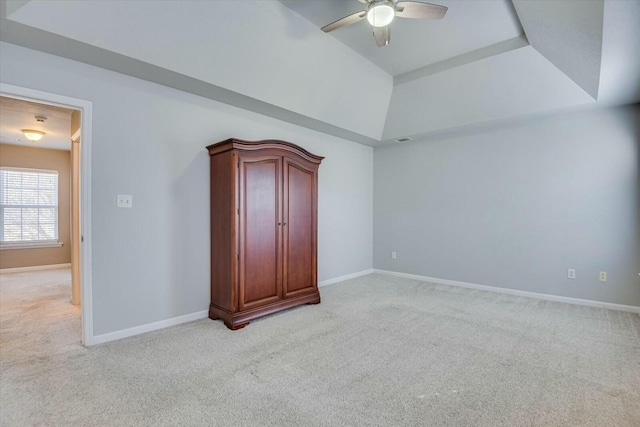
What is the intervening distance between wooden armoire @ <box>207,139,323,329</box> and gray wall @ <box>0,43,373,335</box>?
0.22 metres

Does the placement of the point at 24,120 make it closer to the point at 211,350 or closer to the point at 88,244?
the point at 88,244

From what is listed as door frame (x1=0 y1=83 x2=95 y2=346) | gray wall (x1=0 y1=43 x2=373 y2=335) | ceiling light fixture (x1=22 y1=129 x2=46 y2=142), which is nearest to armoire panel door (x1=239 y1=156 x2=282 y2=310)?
gray wall (x1=0 y1=43 x2=373 y2=335)

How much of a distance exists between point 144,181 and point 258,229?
1.13 metres

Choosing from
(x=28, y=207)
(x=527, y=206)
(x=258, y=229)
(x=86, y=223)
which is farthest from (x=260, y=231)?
(x=28, y=207)

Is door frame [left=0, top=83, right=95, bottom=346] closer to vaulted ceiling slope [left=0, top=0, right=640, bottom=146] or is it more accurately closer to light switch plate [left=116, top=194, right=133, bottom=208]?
light switch plate [left=116, top=194, right=133, bottom=208]

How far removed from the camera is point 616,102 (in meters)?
3.45

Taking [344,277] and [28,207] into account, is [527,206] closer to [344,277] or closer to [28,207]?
[344,277]

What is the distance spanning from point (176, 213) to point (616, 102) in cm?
481

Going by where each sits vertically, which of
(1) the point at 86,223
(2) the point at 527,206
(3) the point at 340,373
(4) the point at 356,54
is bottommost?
(3) the point at 340,373

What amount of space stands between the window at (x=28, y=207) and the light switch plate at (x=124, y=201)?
491 centimetres

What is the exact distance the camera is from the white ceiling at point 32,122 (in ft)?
12.3

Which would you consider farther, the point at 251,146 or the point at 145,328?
the point at 251,146

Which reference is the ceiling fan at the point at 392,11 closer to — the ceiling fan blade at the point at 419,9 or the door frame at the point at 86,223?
the ceiling fan blade at the point at 419,9

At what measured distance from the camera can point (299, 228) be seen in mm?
3668
